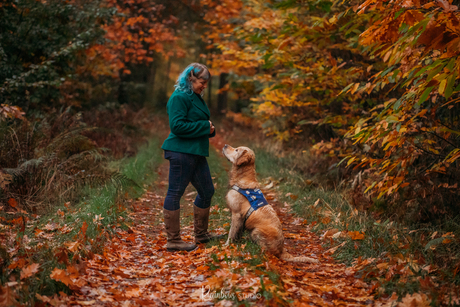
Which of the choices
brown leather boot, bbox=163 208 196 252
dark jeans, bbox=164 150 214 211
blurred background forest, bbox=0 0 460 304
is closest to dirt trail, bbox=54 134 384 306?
brown leather boot, bbox=163 208 196 252

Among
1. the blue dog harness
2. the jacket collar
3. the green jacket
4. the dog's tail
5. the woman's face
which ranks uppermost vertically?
the woman's face

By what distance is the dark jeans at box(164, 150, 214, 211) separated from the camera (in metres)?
4.55

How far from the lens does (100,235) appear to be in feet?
15.3

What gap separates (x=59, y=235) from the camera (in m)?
4.59

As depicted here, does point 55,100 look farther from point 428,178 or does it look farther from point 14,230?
point 428,178

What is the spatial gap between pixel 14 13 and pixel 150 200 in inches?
230

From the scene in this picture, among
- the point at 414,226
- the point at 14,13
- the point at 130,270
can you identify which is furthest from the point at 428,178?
the point at 14,13

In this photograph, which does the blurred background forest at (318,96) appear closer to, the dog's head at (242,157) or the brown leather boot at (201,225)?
the dog's head at (242,157)

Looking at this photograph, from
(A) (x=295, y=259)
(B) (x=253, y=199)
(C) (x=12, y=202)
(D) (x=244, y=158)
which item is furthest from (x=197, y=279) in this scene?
(C) (x=12, y=202)

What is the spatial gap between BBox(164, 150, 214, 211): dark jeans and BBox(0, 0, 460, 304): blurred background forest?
1928 mm

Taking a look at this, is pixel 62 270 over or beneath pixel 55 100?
beneath

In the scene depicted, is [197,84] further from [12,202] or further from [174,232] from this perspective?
[12,202]

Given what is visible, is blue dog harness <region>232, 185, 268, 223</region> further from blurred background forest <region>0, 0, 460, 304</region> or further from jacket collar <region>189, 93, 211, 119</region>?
blurred background forest <region>0, 0, 460, 304</region>

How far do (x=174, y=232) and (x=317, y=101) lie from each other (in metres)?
4.44
